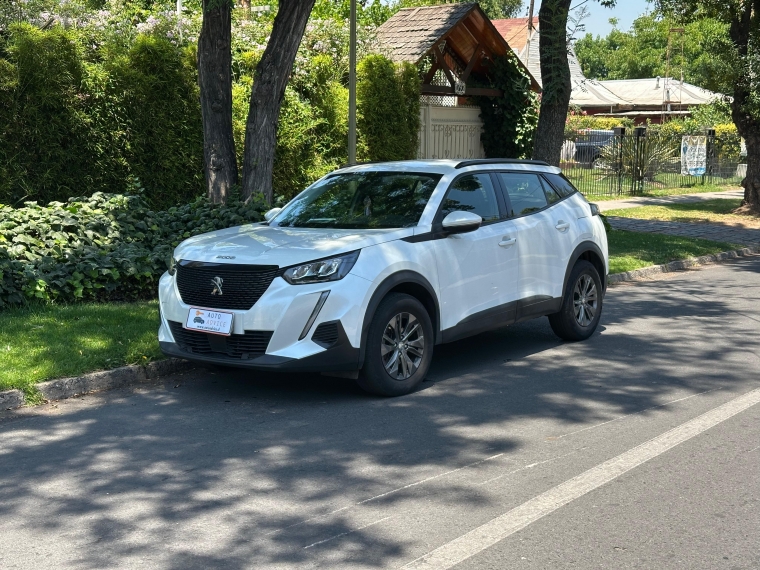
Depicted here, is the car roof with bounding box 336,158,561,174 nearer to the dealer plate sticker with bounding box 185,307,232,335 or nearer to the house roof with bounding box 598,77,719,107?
the dealer plate sticker with bounding box 185,307,232,335

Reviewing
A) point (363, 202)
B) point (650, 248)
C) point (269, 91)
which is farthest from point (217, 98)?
point (650, 248)

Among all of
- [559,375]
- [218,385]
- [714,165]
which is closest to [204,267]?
[218,385]

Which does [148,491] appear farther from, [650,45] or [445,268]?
[650,45]

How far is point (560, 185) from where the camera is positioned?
921cm

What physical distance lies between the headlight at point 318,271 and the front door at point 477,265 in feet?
3.19

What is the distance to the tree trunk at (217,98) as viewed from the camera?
11.8 m

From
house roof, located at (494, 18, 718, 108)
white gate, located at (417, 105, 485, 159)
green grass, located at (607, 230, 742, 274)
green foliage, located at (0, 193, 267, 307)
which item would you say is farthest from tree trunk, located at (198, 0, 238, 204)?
Result: house roof, located at (494, 18, 718, 108)

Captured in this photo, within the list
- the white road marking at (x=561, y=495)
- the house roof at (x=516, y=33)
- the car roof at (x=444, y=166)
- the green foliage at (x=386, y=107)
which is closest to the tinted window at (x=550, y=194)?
the car roof at (x=444, y=166)

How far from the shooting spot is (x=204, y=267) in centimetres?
698

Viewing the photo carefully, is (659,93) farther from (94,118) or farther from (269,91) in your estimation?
(269,91)

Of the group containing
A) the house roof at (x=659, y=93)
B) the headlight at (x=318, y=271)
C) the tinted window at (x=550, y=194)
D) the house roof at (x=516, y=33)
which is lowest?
the headlight at (x=318, y=271)

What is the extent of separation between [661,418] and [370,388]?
79.5 inches

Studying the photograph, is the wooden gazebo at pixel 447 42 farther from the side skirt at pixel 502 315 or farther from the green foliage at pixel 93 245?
the side skirt at pixel 502 315

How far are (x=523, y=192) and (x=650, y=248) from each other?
25.4 ft
